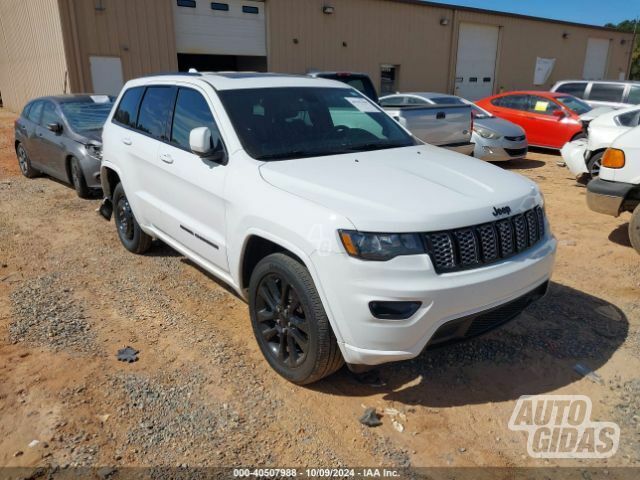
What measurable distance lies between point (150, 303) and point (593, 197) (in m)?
4.55

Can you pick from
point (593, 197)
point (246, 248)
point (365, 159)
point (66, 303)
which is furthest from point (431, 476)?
point (593, 197)

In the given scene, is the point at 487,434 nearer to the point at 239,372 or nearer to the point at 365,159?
the point at 239,372

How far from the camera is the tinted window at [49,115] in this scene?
823 cm

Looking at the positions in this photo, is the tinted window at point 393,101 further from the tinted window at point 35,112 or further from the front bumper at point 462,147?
the tinted window at point 35,112

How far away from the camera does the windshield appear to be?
3.50m

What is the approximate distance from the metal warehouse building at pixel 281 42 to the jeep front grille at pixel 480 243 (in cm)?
1499

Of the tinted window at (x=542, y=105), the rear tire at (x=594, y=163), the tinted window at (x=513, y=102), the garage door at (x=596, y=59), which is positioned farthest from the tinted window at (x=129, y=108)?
the garage door at (x=596, y=59)

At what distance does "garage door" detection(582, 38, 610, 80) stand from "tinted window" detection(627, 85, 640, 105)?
20.8 m

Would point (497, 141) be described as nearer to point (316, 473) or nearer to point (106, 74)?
point (316, 473)

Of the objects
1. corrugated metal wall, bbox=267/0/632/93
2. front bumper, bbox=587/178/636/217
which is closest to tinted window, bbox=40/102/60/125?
front bumper, bbox=587/178/636/217

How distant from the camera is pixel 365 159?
348 centimetres

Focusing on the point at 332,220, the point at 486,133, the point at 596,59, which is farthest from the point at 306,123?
the point at 596,59

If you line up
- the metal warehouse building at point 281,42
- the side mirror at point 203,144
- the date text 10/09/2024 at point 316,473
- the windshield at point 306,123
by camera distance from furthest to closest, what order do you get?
the metal warehouse building at point 281,42 < the windshield at point 306,123 < the side mirror at point 203,144 < the date text 10/09/2024 at point 316,473

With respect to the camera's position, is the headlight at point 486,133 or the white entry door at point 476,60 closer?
the headlight at point 486,133
